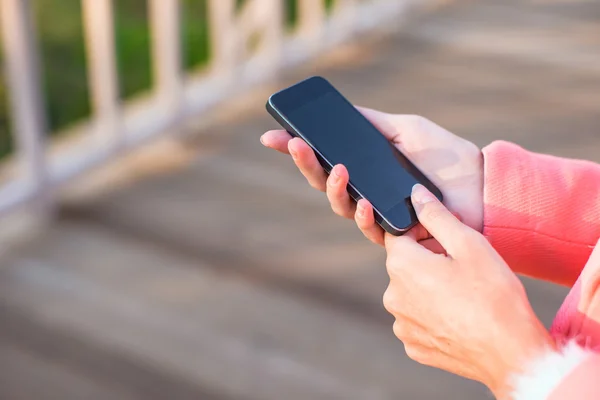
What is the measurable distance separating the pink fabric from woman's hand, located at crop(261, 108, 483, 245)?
54mm

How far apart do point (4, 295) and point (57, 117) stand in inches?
36.3

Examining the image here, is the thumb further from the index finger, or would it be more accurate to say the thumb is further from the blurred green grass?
the blurred green grass

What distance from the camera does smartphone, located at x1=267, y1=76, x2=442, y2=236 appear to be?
0.86 metres

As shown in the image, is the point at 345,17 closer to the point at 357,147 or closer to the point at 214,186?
the point at 214,186

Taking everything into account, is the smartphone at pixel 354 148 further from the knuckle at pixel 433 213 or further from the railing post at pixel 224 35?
the railing post at pixel 224 35

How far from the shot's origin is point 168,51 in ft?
7.23

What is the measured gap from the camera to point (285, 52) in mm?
2637

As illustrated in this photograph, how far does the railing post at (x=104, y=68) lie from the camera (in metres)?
1.98

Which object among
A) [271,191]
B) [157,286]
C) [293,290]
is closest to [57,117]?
[271,191]

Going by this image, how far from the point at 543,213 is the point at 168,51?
5.17 ft

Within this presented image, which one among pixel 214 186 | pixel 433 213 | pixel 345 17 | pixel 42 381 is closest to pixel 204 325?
pixel 42 381

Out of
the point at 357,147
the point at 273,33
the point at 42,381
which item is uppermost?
the point at 357,147

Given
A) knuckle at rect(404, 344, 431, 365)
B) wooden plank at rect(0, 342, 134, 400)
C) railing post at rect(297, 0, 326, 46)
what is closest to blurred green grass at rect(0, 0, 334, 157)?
railing post at rect(297, 0, 326, 46)

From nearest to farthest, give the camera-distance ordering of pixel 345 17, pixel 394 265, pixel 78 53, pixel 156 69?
pixel 394 265 < pixel 156 69 < pixel 78 53 < pixel 345 17
